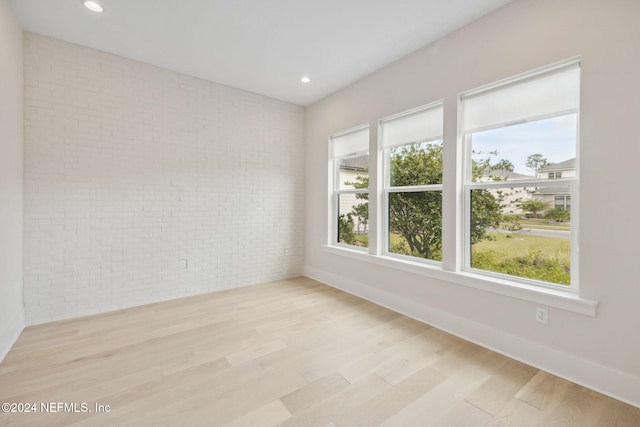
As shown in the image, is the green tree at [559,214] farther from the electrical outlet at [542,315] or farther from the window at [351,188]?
the window at [351,188]

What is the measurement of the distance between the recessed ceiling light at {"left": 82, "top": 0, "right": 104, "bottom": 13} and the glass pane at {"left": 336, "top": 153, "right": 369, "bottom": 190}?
3.12 metres

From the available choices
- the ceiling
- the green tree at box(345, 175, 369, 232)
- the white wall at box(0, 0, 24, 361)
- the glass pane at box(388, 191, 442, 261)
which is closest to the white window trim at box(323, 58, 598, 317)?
the glass pane at box(388, 191, 442, 261)

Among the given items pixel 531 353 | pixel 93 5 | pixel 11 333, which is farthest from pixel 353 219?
pixel 11 333

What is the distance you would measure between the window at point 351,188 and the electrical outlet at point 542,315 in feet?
6.89

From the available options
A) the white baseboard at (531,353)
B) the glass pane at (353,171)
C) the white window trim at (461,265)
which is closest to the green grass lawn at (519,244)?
the white window trim at (461,265)

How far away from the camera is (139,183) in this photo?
3.48 metres

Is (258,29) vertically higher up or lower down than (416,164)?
higher up

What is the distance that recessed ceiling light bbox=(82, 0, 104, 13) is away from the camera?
244 centimetres

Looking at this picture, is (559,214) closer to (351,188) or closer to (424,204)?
(424,204)

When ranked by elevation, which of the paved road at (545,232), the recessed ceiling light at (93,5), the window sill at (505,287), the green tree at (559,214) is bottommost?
the window sill at (505,287)

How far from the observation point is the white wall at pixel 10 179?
7.60ft

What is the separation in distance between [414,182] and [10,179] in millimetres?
3928

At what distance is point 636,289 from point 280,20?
3.40m

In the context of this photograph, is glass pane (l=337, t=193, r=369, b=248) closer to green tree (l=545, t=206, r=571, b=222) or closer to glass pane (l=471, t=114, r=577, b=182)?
glass pane (l=471, t=114, r=577, b=182)
